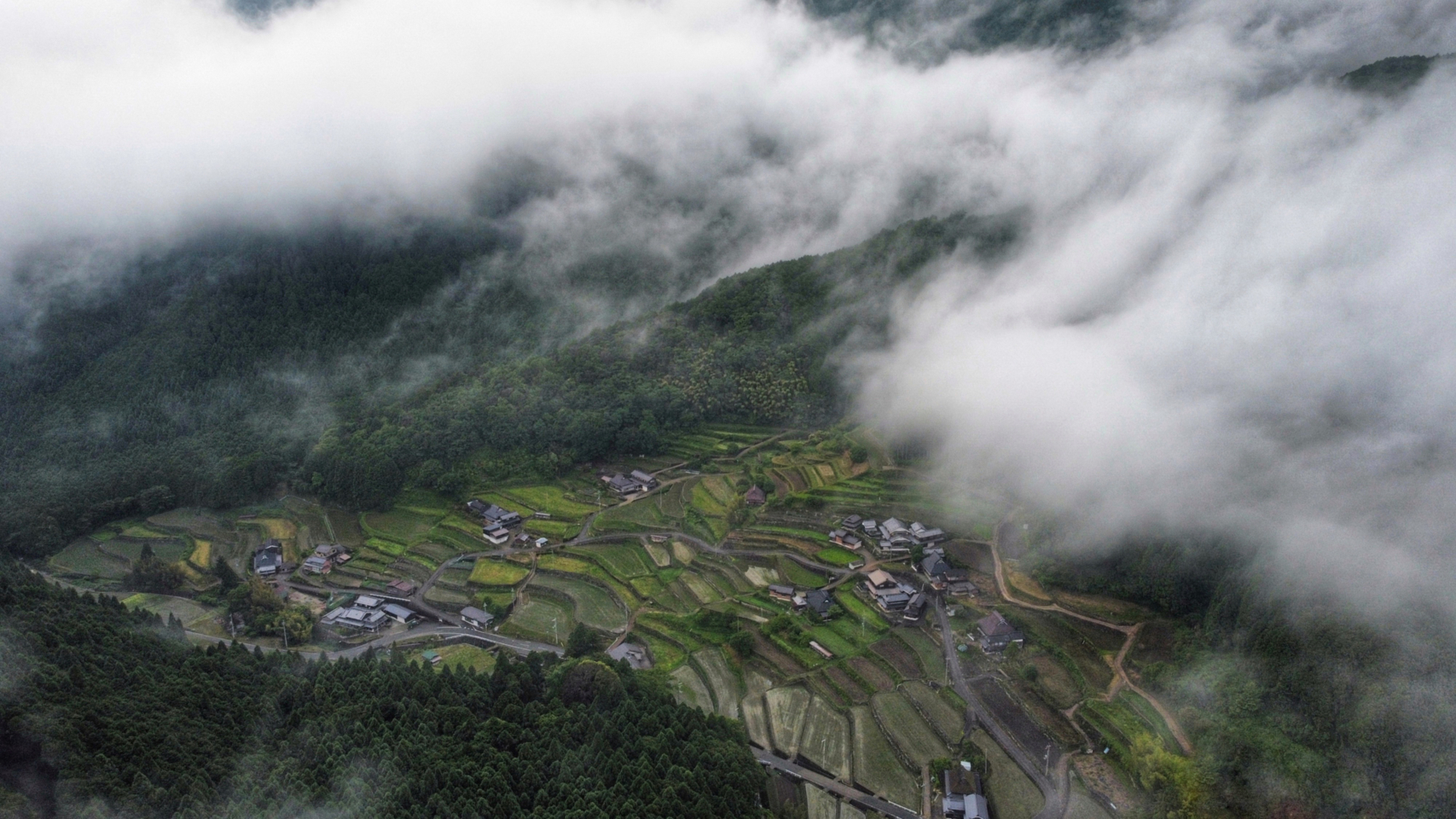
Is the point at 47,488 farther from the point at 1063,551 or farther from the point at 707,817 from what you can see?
the point at 1063,551

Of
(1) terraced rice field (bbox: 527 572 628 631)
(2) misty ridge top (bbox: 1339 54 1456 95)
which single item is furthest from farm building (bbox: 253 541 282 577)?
(2) misty ridge top (bbox: 1339 54 1456 95)

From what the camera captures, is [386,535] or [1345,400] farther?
[386,535]

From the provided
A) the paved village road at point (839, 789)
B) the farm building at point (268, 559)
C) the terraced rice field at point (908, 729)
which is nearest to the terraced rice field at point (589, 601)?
the paved village road at point (839, 789)

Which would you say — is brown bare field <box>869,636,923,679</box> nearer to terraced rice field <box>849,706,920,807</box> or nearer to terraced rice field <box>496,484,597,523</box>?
terraced rice field <box>849,706,920,807</box>

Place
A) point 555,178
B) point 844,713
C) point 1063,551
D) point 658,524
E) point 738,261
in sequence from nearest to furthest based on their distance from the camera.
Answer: point 844,713 < point 1063,551 < point 658,524 < point 738,261 < point 555,178

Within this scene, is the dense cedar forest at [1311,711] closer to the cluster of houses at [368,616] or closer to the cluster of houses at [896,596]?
the cluster of houses at [896,596]

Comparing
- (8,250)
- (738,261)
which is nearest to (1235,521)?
(738,261)

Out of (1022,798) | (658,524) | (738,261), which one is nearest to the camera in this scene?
(1022,798)
